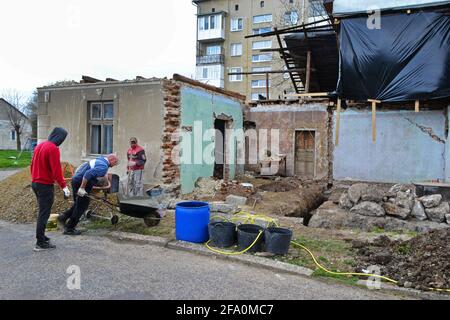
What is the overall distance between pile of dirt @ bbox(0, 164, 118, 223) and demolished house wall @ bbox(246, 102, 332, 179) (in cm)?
A: 836

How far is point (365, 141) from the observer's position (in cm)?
1343

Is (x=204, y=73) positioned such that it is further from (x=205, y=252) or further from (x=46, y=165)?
(x=205, y=252)

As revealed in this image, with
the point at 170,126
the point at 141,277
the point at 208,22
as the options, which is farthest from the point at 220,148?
the point at 208,22

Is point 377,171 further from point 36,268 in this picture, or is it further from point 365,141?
point 36,268

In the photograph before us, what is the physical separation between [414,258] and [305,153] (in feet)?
31.5

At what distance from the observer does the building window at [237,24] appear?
1597 inches

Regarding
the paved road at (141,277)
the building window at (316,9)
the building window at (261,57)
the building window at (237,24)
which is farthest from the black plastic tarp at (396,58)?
the building window at (237,24)

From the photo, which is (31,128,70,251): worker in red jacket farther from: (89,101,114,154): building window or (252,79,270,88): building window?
(252,79,270,88): building window

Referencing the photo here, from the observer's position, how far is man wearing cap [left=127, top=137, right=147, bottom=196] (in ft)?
30.5

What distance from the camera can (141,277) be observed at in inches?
183

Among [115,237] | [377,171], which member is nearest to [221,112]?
[377,171]

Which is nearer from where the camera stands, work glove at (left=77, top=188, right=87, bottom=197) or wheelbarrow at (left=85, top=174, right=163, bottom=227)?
work glove at (left=77, top=188, right=87, bottom=197)

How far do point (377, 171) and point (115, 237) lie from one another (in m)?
10.2

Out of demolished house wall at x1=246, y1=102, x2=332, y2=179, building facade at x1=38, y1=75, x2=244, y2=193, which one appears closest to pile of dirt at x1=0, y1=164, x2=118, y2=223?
→ building facade at x1=38, y1=75, x2=244, y2=193
